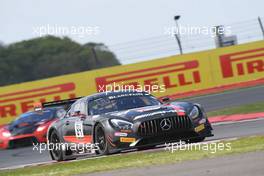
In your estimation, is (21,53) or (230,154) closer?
(230,154)

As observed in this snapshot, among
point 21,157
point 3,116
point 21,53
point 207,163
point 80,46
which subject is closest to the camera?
point 207,163

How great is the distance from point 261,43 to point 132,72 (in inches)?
199

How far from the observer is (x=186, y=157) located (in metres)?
9.27

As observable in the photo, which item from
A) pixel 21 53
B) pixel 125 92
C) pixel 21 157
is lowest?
pixel 21 157

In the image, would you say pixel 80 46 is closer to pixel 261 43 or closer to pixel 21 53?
pixel 21 53

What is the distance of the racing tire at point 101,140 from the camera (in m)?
11.9

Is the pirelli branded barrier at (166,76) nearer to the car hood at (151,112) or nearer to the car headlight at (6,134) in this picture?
the car headlight at (6,134)

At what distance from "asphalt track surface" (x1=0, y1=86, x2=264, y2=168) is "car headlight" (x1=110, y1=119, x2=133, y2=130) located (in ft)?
7.97

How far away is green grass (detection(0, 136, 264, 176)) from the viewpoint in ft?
30.3

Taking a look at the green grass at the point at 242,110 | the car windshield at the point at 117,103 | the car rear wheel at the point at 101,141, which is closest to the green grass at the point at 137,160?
the car rear wheel at the point at 101,141

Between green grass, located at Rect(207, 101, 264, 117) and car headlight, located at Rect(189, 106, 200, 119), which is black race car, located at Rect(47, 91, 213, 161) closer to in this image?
car headlight, located at Rect(189, 106, 200, 119)

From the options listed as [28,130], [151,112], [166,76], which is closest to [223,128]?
[151,112]

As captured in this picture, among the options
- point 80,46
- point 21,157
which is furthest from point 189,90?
point 80,46

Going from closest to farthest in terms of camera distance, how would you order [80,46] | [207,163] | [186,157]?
[207,163]
[186,157]
[80,46]
